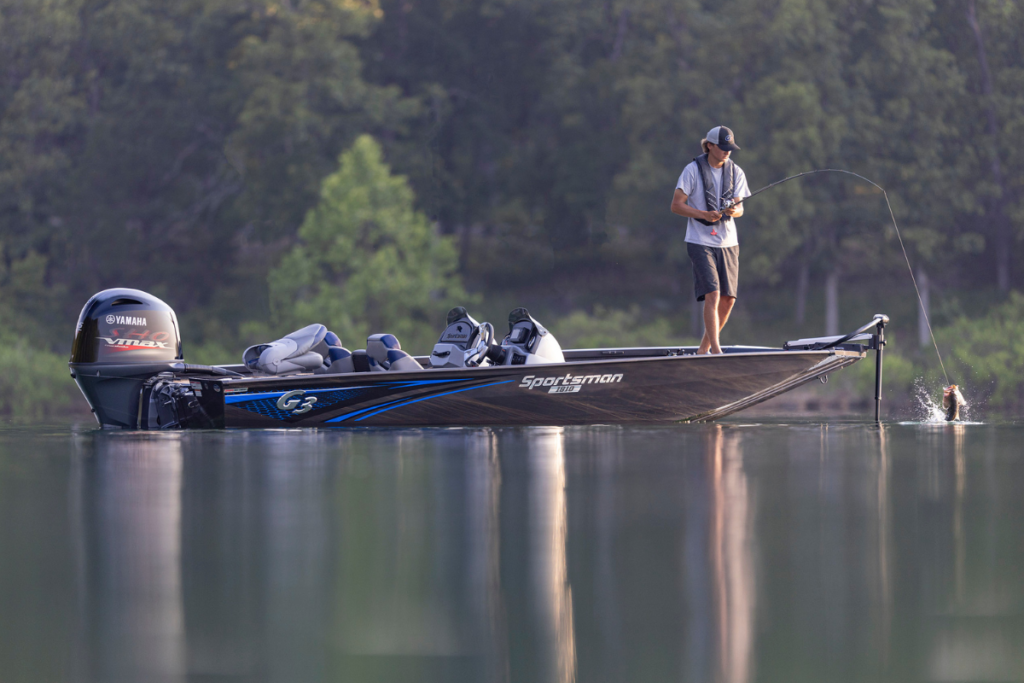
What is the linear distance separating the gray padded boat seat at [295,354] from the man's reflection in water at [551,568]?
11.9 ft

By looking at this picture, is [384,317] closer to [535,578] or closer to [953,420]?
[953,420]

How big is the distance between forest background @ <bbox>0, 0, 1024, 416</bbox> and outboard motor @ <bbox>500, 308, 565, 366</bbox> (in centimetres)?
1431

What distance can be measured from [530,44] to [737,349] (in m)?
25.9

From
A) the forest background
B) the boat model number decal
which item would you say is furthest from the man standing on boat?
the forest background

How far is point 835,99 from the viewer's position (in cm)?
2888

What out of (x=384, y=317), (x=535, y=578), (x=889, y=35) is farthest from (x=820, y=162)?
(x=535, y=578)

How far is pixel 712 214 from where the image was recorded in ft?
32.8

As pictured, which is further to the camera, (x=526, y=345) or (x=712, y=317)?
→ (x=526, y=345)

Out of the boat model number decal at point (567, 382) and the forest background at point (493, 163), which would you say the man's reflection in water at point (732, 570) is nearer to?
Answer: the boat model number decal at point (567, 382)

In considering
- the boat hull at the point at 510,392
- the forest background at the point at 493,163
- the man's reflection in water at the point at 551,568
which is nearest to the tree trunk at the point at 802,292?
the forest background at the point at 493,163

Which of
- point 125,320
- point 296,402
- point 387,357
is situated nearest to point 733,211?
point 387,357

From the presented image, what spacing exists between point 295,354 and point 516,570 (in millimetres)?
6723

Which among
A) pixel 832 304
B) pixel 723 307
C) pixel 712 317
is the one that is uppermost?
pixel 832 304

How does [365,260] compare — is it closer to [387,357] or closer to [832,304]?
[832,304]
